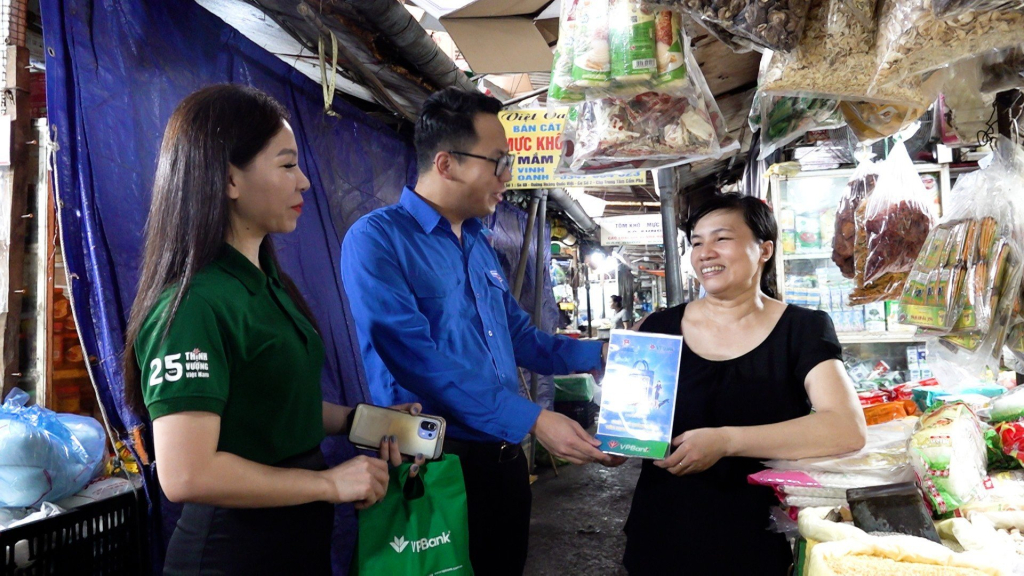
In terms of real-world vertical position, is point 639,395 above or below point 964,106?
below

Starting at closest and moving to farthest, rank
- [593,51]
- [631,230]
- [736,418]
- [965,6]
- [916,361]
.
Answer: [965,6]
[593,51]
[736,418]
[916,361]
[631,230]

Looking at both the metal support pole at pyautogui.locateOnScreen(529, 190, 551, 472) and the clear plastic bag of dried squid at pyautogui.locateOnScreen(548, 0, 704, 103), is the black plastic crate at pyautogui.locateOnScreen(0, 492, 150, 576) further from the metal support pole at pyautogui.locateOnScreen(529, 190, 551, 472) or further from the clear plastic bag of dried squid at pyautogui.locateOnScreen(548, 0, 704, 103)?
the metal support pole at pyautogui.locateOnScreen(529, 190, 551, 472)

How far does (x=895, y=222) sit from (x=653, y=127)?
1.08 meters

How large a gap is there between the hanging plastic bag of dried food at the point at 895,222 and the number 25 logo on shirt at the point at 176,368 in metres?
2.07

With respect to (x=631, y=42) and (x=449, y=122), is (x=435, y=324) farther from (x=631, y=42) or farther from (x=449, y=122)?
(x=631, y=42)

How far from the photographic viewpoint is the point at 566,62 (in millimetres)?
1468

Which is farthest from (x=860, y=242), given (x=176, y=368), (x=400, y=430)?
(x=176, y=368)

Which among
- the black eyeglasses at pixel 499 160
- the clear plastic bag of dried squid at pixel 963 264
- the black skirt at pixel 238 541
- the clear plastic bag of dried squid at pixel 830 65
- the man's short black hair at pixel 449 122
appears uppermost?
the man's short black hair at pixel 449 122

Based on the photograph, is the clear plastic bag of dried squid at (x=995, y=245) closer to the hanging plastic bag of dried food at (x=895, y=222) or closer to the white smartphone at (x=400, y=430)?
the hanging plastic bag of dried food at (x=895, y=222)

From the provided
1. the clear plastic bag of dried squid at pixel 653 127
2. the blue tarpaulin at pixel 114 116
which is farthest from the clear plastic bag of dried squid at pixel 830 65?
the blue tarpaulin at pixel 114 116

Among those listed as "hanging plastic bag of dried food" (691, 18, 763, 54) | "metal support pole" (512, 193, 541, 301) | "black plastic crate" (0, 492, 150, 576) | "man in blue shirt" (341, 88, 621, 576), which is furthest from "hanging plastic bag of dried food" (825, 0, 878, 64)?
"metal support pole" (512, 193, 541, 301)

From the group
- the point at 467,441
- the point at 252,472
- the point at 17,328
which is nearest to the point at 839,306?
the point at 467,441

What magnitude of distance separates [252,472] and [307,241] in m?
1.81

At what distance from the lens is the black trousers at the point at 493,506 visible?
77.0 inches
